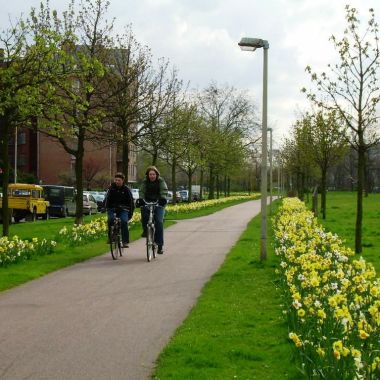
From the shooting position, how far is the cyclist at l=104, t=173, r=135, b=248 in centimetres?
1321

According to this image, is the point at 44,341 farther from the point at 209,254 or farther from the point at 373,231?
the point at 373,231

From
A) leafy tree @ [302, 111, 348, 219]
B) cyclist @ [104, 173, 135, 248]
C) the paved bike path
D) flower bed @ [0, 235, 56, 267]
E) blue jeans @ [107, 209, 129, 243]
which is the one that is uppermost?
leafy tree @ [302, 111, 348, 219]

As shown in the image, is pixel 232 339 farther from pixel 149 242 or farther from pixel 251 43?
pixel 251 43

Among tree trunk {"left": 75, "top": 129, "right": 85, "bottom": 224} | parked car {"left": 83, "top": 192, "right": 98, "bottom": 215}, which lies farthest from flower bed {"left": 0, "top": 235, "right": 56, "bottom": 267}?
parked car {"left": 83, "top": 192, "right": 98, "bottom": 215}

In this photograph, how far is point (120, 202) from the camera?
1329 cm

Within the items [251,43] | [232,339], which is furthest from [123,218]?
[232,339]

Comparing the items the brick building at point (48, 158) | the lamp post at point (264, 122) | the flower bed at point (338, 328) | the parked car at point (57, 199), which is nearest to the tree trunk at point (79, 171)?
the lamp post at point (264, 122)

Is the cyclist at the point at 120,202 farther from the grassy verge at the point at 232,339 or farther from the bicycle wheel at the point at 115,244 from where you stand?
the grassy verge at the point at 232,339

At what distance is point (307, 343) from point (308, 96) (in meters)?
10.8

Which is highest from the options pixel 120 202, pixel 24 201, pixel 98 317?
pixel 120 202

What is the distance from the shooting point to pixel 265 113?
12.6 meters

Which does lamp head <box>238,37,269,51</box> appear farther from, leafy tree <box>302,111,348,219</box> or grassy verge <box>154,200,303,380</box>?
leafy tree <box>302,111,348,219</box>

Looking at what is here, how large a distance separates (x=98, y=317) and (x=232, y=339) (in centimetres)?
178

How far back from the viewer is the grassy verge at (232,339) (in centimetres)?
516
